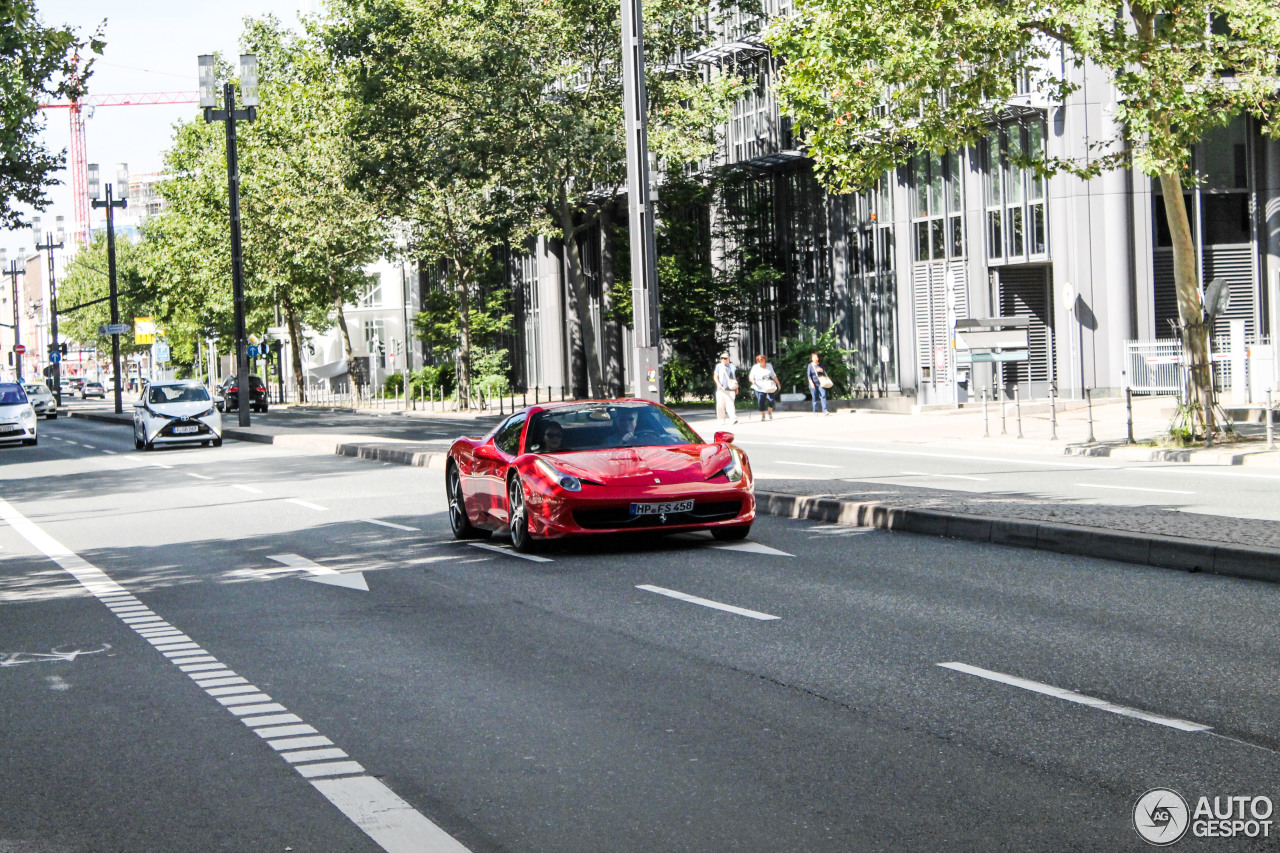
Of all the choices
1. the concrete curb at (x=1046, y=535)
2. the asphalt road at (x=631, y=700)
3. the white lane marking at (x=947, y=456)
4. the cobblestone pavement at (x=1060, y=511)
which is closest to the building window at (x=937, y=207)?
the white lane marking at (x=947, y=456)

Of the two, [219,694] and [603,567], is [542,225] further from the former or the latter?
[219,694]

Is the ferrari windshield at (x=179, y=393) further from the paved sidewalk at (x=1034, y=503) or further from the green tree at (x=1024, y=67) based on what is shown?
the green tree at (x=1024, y=67)

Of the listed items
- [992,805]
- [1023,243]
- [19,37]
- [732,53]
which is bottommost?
[992,805]

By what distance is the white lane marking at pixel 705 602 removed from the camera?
31.5 feet

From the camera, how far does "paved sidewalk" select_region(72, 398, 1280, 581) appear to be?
11.4 metres

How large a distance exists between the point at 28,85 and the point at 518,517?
24.0 m

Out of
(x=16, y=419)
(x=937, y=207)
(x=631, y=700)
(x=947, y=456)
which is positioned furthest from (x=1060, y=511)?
(x=16, y=419)

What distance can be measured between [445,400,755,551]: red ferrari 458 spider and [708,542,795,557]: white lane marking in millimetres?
145

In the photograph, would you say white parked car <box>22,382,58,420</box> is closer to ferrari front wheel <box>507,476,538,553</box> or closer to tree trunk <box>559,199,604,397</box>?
tree trunk <box>559,199,604,397</box>

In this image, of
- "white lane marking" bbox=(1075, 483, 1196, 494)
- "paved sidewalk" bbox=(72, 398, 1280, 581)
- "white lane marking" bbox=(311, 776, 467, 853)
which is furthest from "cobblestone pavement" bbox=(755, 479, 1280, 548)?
"white lane marking" bbox=(311, 776, 467, 853)

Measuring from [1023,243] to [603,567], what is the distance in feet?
96.6

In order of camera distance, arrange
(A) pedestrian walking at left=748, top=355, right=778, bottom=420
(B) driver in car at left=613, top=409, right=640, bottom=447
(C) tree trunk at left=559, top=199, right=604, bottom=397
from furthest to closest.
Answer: (C) tree trunk at left=559, top=199, right=604, bottom=397 < (A) pedestrian walking at left=748, top=355, right=778, bottom=420 < (B) driver in car at left=613, top=409, right=640, bottom=447

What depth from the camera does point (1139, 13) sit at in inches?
873

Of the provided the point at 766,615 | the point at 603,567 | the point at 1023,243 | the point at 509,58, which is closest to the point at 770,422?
the point at 1023,243
